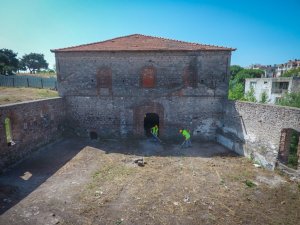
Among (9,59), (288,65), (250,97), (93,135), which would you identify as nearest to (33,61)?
(9,59)

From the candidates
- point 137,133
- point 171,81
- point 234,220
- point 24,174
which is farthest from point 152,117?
point 234,220

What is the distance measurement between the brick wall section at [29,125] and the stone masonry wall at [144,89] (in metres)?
1.55

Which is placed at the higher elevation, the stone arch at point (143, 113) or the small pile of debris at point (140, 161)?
the stone arch at point (143, 113)

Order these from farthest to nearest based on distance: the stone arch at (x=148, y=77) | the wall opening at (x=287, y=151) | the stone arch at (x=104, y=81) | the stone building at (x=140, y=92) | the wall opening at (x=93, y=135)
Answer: the wall opening at (x=93, y=135) < the stone arch at (x=104, y=81) < the stone arch at (x=148, y=77) < the stone building at (x=140, y=92) < the wall opening at (x=287, y=151)

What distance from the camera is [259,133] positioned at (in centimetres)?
1058

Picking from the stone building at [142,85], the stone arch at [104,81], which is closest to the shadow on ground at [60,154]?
the stone building at [142,85]

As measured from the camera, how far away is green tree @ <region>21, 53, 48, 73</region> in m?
59.1

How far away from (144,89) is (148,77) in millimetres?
905

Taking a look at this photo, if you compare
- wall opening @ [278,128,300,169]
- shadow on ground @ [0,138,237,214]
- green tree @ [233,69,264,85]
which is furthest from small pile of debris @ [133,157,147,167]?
→ green tree @ [233,69,264,85]

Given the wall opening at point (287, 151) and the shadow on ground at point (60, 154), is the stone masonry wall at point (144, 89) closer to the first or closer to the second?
the shadow on ground at point (60, 154)

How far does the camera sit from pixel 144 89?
13.9 meters

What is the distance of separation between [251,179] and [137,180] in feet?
17.3

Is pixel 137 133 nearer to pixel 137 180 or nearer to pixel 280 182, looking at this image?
pixel 137 180

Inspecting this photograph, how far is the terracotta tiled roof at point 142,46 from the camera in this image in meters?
13.3
